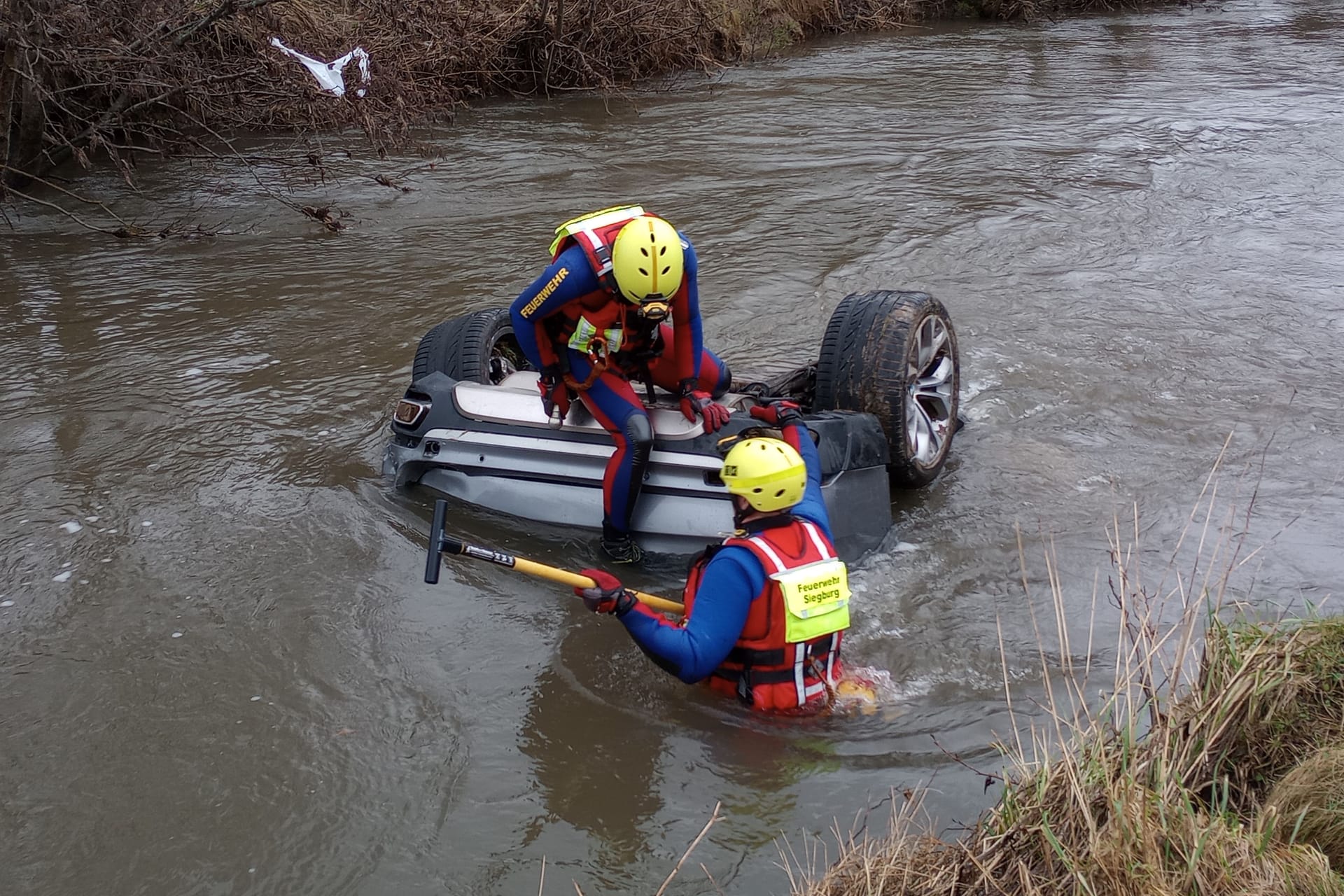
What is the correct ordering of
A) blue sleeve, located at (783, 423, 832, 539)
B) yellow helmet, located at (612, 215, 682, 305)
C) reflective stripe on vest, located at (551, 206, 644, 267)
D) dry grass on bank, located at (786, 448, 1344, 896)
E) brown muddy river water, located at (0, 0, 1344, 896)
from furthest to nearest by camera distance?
reflective stripe on vest, located at (551, 206, 644, 267) < yellow helmet, located at (612, 215, 682, 305) < blue sleeve, located at (783, 423, 832, 539) < brown muddy river water, located at (0, 0, 1344, 896) < dry grass on bank, located at (786, 448, 1344, 896)

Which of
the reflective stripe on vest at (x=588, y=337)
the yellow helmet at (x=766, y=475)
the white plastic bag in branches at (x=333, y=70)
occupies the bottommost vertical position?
the yellow helmet at (x=766, y=475)

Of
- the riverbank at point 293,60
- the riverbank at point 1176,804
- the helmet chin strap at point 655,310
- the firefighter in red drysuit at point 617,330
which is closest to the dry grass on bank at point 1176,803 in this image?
the riverbank at point 1176,804

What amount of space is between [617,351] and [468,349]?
103 centimetres

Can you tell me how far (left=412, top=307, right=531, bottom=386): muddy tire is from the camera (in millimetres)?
5629

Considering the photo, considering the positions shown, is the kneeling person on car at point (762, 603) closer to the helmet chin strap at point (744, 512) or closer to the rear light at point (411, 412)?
the helmet chin strap at point (744, 512)

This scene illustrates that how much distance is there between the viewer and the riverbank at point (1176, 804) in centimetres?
260

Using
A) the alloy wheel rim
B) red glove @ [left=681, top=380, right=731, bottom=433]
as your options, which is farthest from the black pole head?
the alloy wheel rim

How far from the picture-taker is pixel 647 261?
4559mm

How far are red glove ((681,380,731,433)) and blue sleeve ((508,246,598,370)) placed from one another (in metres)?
0.59

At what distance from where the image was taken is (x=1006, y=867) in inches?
107

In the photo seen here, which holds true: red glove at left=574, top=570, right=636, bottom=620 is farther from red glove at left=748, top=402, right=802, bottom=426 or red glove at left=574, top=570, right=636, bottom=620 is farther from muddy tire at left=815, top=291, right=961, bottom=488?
muddy tire at left=815, top=291, right=961, bottom=488

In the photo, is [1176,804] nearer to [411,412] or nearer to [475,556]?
[475,556]

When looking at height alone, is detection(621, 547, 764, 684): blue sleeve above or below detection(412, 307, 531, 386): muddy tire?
below

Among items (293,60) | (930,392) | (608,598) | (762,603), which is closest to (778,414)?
(930,392)
